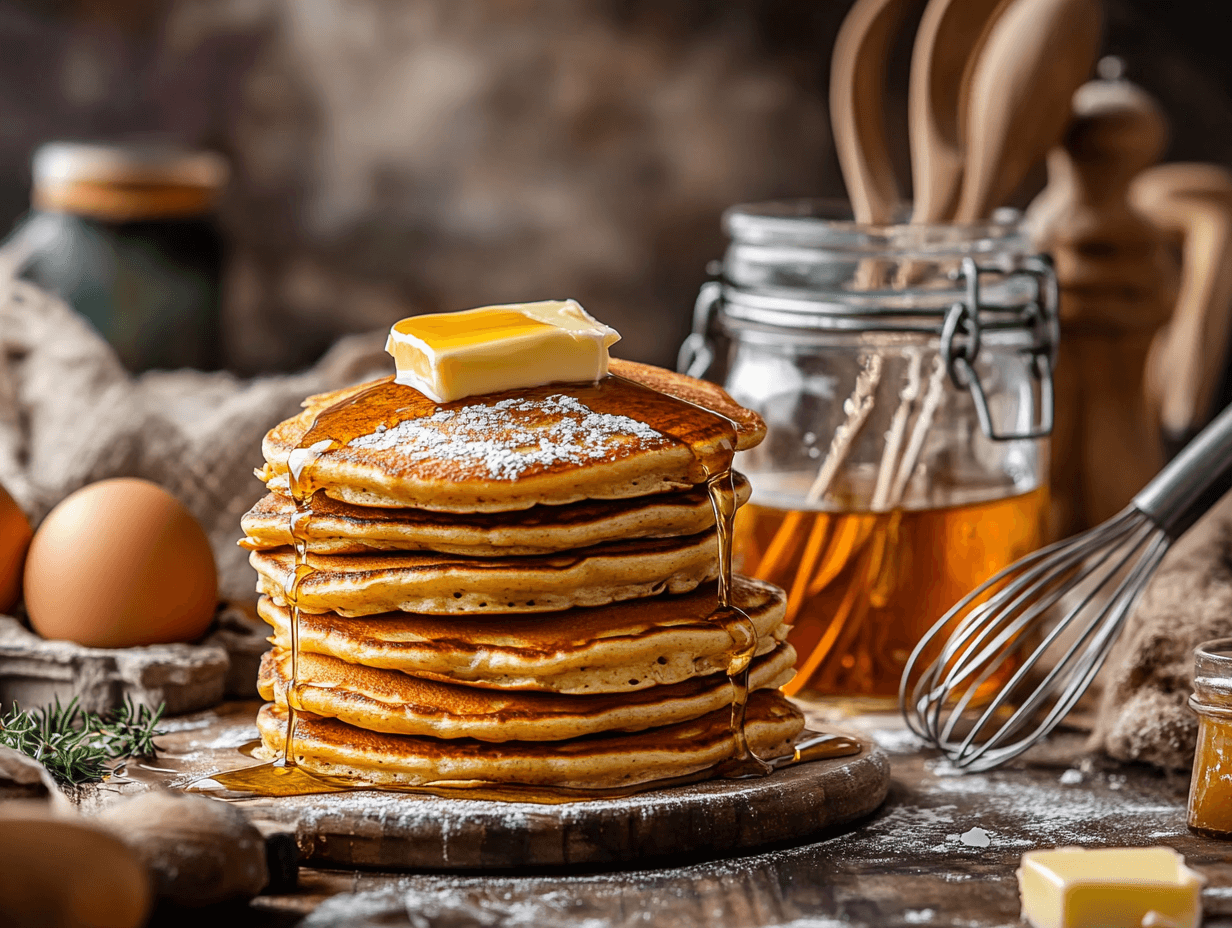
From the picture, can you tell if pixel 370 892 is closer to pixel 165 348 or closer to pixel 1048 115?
pixel 1048 115

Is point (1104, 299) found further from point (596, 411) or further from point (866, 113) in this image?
point (596, 411)

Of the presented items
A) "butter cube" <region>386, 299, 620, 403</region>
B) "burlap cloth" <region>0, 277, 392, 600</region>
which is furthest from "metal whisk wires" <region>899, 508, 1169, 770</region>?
"burlap cloth" <region>0, 277, 392, 600</region>

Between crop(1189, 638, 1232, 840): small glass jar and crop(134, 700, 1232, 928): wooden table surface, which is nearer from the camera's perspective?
crop(134, 700, 1232, 928): wooden table surface

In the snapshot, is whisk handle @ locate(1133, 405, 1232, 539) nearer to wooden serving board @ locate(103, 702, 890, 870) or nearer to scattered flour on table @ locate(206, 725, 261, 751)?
wooden serving board @ locate(103, 702, 890, 870)

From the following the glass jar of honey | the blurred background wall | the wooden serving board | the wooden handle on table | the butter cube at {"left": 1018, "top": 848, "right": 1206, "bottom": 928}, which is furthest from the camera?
the blurred background wall

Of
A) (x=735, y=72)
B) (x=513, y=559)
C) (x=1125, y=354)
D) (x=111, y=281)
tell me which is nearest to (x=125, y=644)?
(x=513, y=559)

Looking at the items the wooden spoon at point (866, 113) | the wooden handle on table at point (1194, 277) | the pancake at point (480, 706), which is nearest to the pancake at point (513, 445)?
the pancake at point (480, 706)

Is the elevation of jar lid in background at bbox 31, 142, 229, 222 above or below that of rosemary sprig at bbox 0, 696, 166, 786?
above
